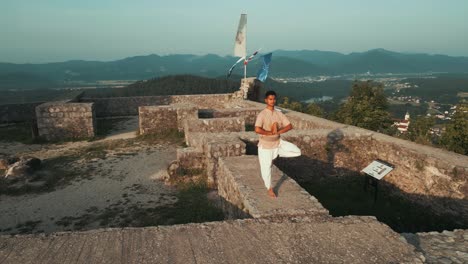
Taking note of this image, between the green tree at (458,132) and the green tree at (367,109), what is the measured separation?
677 centimetres

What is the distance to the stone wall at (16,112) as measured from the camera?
16.7 m

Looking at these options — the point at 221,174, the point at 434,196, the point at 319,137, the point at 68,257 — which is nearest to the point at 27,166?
the point at 221,174

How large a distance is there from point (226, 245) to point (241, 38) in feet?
58.5

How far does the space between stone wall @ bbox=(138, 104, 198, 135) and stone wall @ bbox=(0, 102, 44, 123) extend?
291 inches

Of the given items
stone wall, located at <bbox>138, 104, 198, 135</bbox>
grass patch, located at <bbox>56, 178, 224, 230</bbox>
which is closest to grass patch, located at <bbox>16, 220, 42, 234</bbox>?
grass patch, located at <bbox>56, 178, 224, 230</bbox>

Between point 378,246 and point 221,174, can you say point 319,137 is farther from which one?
point 378,246

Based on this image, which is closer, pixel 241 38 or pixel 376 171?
pixel 376 171

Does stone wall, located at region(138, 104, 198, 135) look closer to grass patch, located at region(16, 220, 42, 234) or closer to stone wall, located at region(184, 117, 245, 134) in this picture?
stone wall, located at region(184, 117, 245, 134)

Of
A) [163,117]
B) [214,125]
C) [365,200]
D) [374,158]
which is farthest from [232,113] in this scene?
[365,200]

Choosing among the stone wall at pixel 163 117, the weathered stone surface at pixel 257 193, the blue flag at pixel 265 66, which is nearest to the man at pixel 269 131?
the weathered stone surface at pixel 257 193

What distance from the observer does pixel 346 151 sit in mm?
8484

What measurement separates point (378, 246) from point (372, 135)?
5.54 m

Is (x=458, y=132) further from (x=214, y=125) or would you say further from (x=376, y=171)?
(x=214, y=125)

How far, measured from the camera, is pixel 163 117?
13.5 metres
